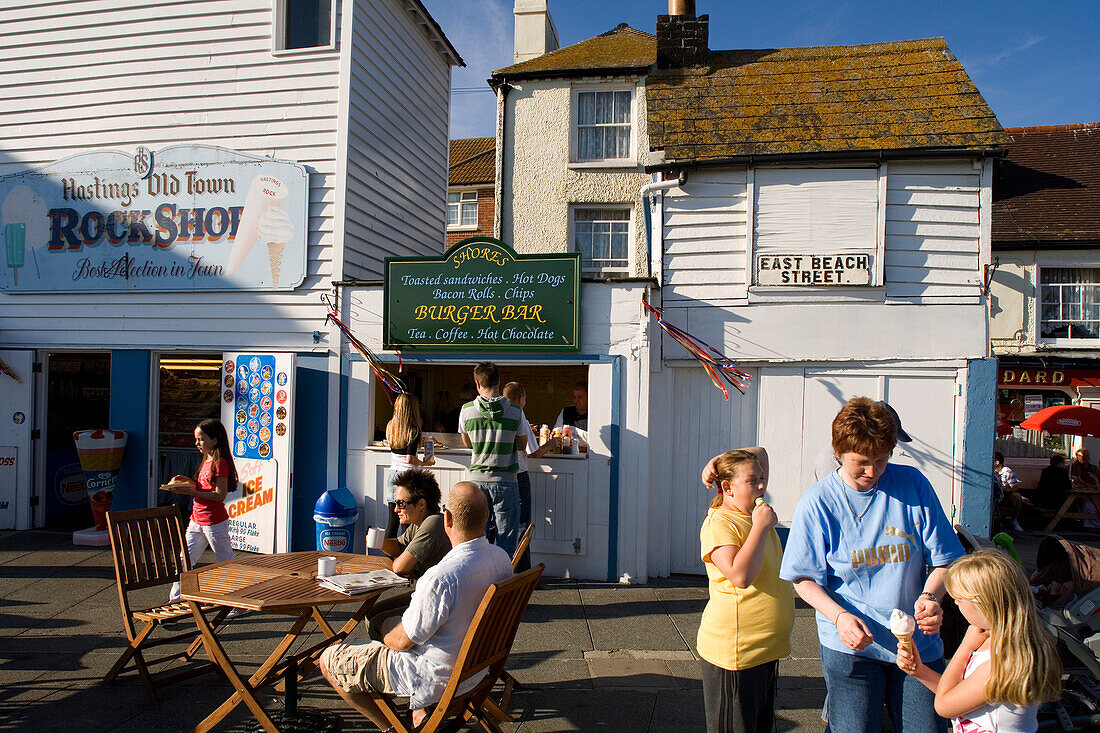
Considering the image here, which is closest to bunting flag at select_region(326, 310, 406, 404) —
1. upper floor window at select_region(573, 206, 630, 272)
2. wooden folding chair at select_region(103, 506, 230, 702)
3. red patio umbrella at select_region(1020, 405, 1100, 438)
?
wooden folding chair at select_region(103, 506, 230, 702)

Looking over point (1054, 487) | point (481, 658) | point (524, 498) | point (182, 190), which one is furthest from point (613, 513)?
point (1054, 487)

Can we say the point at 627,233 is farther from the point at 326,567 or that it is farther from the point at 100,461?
the point at 326,567

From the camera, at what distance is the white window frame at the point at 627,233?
13445 millimetres

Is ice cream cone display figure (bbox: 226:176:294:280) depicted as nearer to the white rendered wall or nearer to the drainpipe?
the drainpipe

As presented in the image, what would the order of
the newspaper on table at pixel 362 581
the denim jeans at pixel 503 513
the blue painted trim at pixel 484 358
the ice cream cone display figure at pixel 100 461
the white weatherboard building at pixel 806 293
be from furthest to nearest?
Answer: the ice cream cone display figure at pixel 100 461 → the blue painted trim at pixel 484 358 → the white weatherboard building at pixel 806 293 → the denim jeans at pixel 503 513 → the newspaper on table at pixel 362 581

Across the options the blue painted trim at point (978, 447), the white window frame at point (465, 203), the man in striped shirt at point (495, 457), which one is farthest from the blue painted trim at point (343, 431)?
the white window frame at point (465, 203)

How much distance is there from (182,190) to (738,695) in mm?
8270

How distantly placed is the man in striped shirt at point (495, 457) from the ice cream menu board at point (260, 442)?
2379mm

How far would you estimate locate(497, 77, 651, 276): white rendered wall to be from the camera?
13.4 meters

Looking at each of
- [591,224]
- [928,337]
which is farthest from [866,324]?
[591,224]

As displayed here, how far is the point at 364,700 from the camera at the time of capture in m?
3.38

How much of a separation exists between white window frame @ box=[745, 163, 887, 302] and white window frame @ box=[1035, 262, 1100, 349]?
454 inches

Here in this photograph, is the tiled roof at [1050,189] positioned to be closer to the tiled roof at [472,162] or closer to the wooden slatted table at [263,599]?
the tiled roof at [472,162]

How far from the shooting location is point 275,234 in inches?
319
